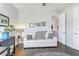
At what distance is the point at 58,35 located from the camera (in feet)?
14.3

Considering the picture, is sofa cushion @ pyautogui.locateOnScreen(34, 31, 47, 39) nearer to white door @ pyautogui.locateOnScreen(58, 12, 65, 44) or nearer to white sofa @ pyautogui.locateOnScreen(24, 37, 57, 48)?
white sofa @ pyautogui.locateOnScreen(24, 37, 57, 48)

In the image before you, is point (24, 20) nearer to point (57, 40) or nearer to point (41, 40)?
point (41, 40)

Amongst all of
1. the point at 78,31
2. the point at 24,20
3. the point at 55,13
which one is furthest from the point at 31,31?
the point at 78,31

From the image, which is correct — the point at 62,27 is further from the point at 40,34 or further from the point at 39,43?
the point at 39,43

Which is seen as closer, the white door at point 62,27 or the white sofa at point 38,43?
the white sofa at point 38,43

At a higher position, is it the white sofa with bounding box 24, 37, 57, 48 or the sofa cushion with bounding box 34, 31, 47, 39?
the sofa cushion with bounding box 34, 31, 47, 39

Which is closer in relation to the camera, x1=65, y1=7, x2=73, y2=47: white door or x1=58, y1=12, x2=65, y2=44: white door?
x1=65, y1=7, x2=73, y2=47: white door

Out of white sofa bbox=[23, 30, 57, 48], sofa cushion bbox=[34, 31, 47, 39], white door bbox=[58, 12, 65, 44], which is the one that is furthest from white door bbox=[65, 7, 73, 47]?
sofa cushion bbox=[34, 31, 47, 39]

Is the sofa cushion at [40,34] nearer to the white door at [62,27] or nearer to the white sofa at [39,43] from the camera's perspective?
the white sofa at [39,43]

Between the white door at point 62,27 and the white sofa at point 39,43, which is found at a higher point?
the white door at point 62,27

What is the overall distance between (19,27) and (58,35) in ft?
6.23

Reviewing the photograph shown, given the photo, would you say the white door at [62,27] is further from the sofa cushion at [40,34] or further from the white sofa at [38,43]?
the sofa cushion at [40,34]

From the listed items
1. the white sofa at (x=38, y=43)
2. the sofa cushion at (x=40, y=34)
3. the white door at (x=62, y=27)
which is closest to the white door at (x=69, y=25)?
the white door at (x=62, y=27)

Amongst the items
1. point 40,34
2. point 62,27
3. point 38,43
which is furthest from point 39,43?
point 62,27
